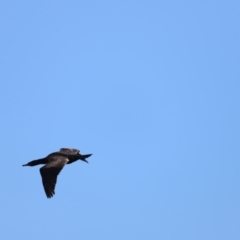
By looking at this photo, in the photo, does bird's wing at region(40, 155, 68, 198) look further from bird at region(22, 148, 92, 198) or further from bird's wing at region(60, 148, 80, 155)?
bird's wing at region(60, 148, 80, 155)

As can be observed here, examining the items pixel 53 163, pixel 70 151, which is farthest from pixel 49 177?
pixel 70 151

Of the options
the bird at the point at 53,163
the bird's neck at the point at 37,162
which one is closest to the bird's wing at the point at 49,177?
the bird at the point at 53,163

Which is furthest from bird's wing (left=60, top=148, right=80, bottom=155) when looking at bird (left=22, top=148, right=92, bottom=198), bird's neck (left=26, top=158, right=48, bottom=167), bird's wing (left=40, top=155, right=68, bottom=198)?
bird's wing (left=40, top=155, right=68, bottom=198)

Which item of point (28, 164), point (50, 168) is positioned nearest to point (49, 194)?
point (50, 168)

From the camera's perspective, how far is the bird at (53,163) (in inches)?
1607

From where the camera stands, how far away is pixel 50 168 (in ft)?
135

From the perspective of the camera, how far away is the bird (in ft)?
134

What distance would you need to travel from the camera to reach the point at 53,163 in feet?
137

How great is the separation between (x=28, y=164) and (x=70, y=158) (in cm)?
279

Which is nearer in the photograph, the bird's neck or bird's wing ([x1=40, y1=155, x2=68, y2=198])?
bird's wing ([x1=40, y1=155, x2=68, y2=198])

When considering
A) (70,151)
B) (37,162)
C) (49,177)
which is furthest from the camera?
(37,162)

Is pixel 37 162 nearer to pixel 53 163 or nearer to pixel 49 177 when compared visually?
pixel 53 163

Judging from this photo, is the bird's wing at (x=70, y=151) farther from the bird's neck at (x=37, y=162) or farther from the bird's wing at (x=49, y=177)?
the bird's wing at (x=49, y=177)

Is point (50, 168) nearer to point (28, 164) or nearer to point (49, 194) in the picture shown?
point (49, 194)
